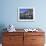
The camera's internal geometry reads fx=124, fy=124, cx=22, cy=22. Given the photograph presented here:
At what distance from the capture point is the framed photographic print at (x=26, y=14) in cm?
426

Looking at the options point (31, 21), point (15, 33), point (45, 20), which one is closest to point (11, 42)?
point (15, 33)

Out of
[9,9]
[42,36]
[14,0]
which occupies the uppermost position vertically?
[14,0]

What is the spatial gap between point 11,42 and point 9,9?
3.86 ft

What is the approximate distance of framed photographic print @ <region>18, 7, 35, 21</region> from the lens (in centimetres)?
426

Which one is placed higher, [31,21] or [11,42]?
[31,21]

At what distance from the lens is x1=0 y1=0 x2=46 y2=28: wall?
168 inches

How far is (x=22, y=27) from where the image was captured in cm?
432

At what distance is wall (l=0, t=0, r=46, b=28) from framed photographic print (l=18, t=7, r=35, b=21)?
0.10 m

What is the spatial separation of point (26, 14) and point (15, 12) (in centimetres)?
39

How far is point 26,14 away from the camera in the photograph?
4289 millimetres

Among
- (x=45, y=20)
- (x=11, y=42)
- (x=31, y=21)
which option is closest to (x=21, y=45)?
(x=11, y=42)

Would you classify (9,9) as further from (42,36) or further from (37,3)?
(42,36)

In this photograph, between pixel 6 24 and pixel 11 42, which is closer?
pixel 11 42

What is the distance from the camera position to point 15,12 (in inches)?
168
